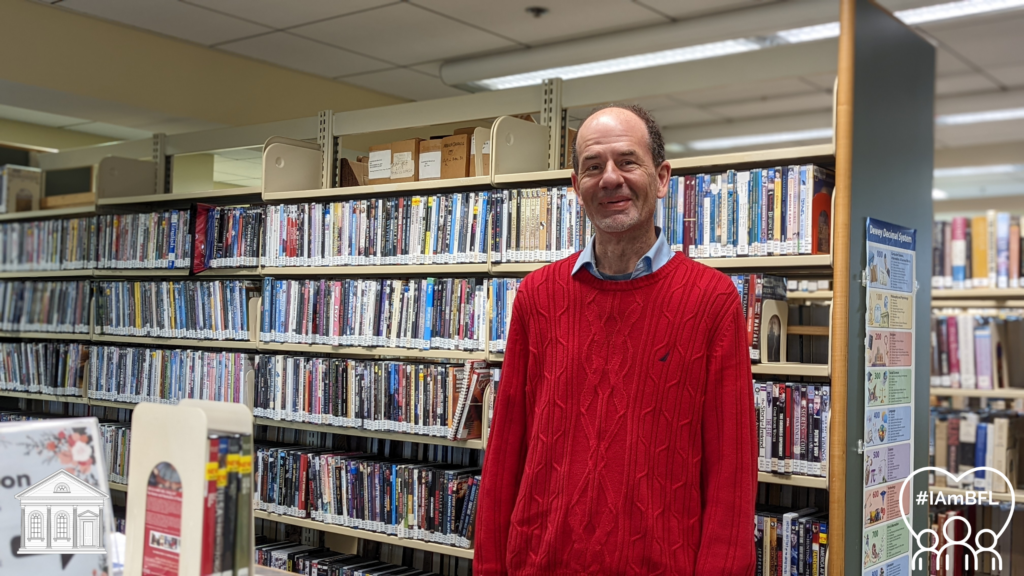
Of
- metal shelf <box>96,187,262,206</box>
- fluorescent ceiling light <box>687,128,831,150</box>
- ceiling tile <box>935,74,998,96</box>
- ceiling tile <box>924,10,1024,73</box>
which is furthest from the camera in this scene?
fluorescent ceiling light <box>687,128,831,150</box>

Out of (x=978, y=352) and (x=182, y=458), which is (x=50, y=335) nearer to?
(x=182, y=458)

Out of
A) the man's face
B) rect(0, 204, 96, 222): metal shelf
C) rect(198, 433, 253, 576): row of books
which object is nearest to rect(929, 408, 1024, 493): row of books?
the man's face

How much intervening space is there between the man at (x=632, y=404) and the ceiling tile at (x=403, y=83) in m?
4.25

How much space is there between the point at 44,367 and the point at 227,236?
1589 millimetres

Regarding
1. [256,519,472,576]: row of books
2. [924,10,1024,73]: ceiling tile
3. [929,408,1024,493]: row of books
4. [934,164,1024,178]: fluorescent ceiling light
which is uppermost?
[924,10,1024,73]: ceiling tile

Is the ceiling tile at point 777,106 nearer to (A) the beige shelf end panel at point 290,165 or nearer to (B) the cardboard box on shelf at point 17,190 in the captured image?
(A) the beige shelf end panel at point 290,165

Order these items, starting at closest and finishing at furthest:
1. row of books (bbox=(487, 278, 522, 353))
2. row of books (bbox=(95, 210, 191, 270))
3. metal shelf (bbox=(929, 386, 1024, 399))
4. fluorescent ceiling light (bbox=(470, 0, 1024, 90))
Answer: row of books (bbox=(487, 278, 522, 353)) → metal shelf (bbox=(929, 386, 1024, 399)) → row of books (bbox=(95, 210, 191, 270)) → fluorescent ceiling light (bbox=(470, 0, 1024, 90))

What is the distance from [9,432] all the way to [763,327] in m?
1.99

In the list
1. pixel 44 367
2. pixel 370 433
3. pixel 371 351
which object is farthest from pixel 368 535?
pixel 44 367

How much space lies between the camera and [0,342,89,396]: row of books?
4547mm

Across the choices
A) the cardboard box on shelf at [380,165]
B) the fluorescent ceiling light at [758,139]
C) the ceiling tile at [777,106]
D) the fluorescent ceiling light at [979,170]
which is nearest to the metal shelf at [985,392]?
the cardboard box on shelf at [380,165]

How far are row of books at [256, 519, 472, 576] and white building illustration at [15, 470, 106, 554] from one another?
231cm

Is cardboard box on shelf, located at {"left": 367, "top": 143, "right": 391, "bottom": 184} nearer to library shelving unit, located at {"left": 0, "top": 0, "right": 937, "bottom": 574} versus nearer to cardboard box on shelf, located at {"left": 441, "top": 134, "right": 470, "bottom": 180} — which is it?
library shelving unit, located at {"left": 0, "top": 0, "right": 937, "bottom": 574}

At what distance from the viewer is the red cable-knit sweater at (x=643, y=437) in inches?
60.4
